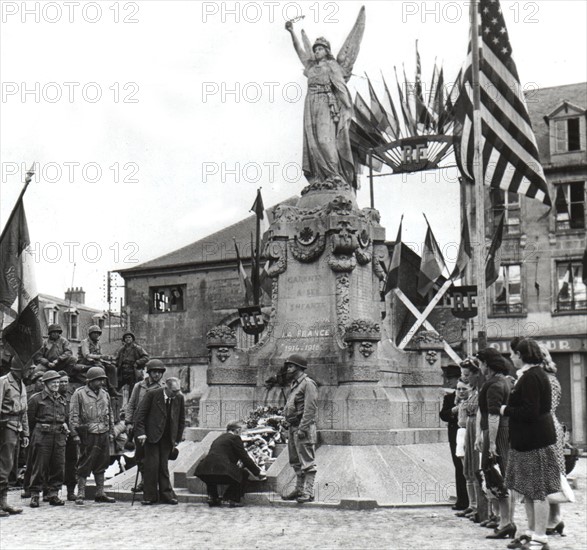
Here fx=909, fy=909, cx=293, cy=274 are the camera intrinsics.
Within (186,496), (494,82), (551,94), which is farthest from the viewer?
(551,94)

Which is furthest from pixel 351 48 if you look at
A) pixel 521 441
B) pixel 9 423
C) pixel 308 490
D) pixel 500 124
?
pixel 521 441

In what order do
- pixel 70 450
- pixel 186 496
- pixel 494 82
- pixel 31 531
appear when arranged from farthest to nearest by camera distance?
pixel 494 82 < pixel 70 450 < pixel 186 496 < pixel 31 531

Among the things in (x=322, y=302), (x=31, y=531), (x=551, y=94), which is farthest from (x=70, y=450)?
(x=551, y=94)

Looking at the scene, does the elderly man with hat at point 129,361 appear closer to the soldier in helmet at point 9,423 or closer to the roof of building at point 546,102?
the soldier in helmet at point 9,423

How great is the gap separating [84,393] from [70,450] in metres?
1.37

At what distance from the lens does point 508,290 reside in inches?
1484

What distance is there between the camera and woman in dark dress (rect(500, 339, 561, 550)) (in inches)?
318

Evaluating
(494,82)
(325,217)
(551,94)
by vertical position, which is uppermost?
(551,94)

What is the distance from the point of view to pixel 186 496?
12891mm

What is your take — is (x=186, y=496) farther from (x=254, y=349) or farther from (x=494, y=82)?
(x=494, y=82)

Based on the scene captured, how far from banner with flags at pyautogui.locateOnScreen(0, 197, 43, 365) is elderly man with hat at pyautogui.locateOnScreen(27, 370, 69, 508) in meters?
0.55

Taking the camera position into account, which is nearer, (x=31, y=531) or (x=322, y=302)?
(x=31, y=531)

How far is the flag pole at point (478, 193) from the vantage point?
47.8ft

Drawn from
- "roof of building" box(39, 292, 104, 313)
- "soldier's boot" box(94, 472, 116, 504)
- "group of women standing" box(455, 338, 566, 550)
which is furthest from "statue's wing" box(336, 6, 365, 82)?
"roof of building" box(39, 292, 104, 313)
